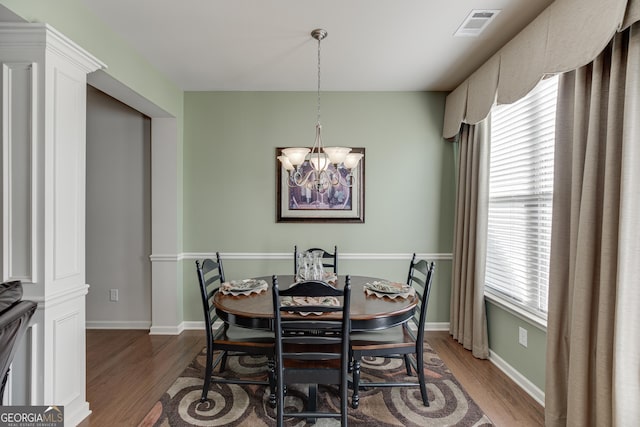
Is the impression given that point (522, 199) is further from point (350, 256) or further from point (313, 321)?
point (313, 321)

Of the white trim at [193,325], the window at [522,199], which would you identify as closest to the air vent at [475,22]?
the window at [522,199]

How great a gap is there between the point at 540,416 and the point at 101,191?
4460mm

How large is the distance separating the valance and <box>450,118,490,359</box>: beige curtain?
0.31m

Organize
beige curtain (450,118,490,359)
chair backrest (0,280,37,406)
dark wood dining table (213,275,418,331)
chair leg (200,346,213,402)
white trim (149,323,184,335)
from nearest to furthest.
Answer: chair backrest (0,280,37,406) < dark wood dining table (213,275,418,331) < chair leg (200,346,213,402) < beige curtain (450,118,490,359) < white trim (149,323,184,335)

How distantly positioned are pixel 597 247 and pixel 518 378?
1.39 meters

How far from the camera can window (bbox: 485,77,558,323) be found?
7.84 feet

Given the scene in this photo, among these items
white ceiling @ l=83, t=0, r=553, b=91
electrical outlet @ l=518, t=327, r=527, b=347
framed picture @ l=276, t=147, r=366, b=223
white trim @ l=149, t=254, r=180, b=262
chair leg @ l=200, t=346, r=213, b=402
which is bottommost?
chair leg @ l=200, t=346, r=213, b=402

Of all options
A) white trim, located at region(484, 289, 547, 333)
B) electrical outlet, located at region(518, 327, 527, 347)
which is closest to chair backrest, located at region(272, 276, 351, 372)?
white trim, located at region(484, 289, 547, 333)

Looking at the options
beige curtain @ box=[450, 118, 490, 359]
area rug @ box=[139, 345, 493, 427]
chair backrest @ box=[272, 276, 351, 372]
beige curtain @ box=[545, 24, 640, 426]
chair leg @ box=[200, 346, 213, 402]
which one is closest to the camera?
beige curtain @ box=[545, 24, 640, 426]

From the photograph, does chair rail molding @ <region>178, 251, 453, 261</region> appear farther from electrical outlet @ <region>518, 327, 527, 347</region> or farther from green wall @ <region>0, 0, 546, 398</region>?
electrical outlet @ <region>518, 327, 527, 347</region>

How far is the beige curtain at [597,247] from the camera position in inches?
62.3

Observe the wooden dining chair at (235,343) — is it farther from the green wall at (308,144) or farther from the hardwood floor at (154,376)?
the green wall at (308,144)

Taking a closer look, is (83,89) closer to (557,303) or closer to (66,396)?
(66,396)

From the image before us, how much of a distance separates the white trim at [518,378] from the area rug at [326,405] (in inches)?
18.7
